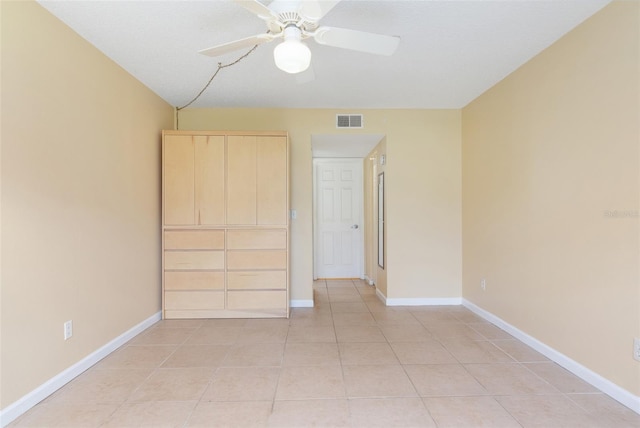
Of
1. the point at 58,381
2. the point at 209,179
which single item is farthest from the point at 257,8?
the point at 58,381

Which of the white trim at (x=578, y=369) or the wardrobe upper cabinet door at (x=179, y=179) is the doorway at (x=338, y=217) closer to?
the wardrobe upper cabinet door at (x=179, y=179)

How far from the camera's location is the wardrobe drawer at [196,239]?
3.37 metres

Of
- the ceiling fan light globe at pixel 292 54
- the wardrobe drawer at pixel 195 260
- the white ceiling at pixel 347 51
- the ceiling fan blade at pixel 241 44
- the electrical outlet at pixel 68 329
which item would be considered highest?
the white ceiling at pixel 347 51

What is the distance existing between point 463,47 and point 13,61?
293 cm

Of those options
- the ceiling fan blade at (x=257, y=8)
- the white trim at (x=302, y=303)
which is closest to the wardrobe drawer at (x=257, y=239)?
the white trim at (x=302, y=303)

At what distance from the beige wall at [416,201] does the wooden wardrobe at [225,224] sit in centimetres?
46

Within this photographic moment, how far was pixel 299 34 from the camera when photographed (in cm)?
174

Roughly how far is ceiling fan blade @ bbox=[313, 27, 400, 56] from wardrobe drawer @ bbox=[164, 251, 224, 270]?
7.85 feet

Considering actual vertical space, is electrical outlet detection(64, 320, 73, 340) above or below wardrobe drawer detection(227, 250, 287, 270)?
below

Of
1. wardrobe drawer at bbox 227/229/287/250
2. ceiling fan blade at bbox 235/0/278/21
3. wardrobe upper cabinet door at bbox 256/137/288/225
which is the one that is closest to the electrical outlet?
wardrobe drawer at bbox 227/229/287/250

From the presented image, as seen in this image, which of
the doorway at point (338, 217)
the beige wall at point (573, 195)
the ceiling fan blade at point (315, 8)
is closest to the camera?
the ceiling fan blade at point (315, 8)

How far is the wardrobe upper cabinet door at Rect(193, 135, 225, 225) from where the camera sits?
3377mm

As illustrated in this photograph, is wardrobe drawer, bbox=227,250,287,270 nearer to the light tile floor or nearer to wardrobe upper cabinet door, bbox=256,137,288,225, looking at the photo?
wardrobe upper cabinet door, bbox=256,137,288,225

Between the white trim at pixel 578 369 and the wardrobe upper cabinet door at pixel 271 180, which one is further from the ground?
the wardrobe upper cabinet door at pixel 271 180
